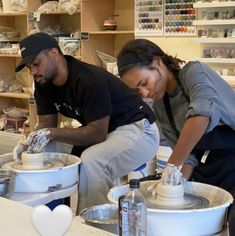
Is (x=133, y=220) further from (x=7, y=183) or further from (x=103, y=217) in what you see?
(x=7, y=183)

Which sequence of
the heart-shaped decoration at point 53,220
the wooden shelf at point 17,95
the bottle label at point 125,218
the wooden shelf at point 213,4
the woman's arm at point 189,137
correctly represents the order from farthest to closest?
the wooden shelf at point 17,95 → the wooden shelf at point 213,4 → the woman's arm at point 189,137 → the bottle label at point 125,218 → the heart-shaped decoration at point 53,220

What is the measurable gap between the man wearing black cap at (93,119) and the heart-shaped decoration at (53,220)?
1092 millimetres

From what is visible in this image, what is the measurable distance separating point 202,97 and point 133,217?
0.55 metres

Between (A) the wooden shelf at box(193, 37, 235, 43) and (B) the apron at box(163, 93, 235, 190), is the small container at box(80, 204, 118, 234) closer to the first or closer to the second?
(B) the apron at box(163, 93, 235, 190)

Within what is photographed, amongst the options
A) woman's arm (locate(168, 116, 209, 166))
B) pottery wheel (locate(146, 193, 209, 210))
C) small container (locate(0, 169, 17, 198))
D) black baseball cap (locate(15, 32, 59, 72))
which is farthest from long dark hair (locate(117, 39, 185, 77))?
black baseball cap (locate(15, 32, 59, 72))

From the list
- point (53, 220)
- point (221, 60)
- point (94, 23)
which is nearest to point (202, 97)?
point (53, 220)

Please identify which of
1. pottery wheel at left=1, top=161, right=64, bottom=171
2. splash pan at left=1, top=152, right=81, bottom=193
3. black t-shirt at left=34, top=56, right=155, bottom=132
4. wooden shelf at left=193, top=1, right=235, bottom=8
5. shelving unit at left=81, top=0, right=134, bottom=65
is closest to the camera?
splash pan at left=1, top=152, right=81, bottom=193

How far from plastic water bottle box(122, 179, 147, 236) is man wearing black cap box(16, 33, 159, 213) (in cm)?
102

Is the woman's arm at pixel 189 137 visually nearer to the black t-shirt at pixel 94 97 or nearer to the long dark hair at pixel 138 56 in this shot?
the long dark hair at pixel 138 56

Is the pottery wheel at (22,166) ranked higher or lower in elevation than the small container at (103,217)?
lower

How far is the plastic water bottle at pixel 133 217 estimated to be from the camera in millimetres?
1249

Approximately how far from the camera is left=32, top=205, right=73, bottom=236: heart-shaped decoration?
45.4 inches

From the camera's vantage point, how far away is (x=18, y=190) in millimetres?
1932

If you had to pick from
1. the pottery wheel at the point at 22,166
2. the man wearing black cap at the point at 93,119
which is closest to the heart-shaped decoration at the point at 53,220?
the pottery wheel at the point at 22,166
